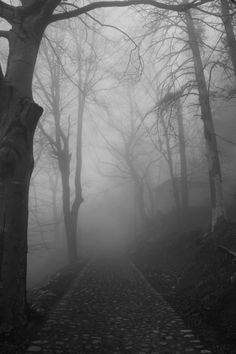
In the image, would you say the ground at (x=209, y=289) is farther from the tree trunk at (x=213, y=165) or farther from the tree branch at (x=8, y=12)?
the tree branch at (x=8, y=12)

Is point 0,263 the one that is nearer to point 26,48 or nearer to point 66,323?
point 66,323

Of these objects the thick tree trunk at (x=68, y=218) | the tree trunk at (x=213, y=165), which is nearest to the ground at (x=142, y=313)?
the tree trunk at (x=213, y=165)

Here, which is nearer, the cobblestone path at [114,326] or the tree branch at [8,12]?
the cobblestone path at [114,326]

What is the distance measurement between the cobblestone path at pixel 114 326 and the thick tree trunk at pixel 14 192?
0.67 metres

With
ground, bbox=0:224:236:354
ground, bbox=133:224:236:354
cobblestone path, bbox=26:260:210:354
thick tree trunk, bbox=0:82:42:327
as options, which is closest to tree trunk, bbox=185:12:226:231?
ground, bbox=133:224:236:354

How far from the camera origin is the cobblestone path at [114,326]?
15.0 feet

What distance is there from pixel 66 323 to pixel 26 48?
458 cm

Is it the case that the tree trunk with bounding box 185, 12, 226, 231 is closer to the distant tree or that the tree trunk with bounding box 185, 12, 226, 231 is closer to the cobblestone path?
the cobblestone path

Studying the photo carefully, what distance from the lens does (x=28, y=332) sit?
4.87 meters

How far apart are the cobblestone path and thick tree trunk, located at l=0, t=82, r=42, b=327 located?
667 millimetres

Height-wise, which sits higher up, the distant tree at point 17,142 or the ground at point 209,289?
the distant tree at point 17,142

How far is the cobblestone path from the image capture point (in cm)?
457

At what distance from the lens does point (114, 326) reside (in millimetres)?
5641

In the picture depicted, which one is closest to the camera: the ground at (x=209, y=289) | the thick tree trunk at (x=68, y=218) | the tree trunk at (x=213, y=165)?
the ground at (x=209, y=289)
